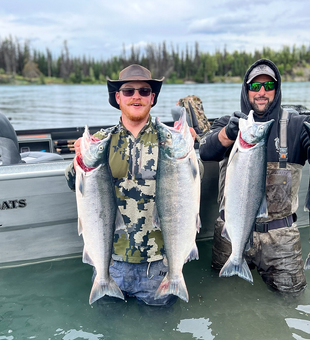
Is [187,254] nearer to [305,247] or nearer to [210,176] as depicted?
[210,176]

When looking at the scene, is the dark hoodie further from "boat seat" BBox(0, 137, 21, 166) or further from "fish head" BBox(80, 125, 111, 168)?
"boat seat" BBox(0, 137, 21, 166)

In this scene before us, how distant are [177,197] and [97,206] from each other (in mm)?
585

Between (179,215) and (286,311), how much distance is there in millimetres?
1569

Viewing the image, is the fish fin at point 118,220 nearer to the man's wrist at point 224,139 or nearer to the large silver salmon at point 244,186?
the large silver salmon at point 244,186

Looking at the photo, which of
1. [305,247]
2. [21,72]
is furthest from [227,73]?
[305,247]

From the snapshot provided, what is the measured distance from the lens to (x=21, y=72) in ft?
233

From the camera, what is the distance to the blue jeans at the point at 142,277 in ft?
9.86

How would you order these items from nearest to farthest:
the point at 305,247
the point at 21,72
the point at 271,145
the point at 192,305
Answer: the point at 271,145
the point at 192,305
the point at 305,247
the point at 21,72

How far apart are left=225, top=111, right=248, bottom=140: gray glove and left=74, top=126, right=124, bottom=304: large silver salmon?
0.95 meters

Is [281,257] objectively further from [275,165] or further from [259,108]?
[259,108]

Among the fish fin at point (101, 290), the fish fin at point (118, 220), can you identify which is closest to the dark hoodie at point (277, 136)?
the fish fin at point (118, 220)

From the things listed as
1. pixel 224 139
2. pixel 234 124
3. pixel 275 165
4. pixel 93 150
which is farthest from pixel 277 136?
pixel 93 150

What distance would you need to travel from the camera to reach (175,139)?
2.29 meters

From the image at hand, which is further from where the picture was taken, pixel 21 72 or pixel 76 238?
pixel 21 72
